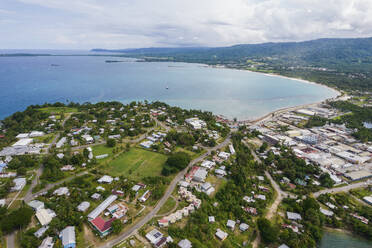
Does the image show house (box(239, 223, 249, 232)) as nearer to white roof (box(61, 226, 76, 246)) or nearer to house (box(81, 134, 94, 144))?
white roof (box(61, 226, 76, 246))

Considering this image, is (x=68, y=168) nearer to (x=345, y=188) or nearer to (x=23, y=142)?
(x=23, y=142)

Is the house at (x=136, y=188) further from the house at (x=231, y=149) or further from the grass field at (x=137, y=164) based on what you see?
the house at (x=231, y=149)

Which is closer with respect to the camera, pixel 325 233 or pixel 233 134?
pixel 325 233

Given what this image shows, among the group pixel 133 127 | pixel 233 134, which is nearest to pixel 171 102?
pixel 133 127

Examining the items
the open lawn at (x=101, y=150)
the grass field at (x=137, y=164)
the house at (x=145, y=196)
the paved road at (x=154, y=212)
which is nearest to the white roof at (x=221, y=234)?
the paved road at (x=154, y=212)

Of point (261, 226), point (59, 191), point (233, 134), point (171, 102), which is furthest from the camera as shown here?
point (171, 102)

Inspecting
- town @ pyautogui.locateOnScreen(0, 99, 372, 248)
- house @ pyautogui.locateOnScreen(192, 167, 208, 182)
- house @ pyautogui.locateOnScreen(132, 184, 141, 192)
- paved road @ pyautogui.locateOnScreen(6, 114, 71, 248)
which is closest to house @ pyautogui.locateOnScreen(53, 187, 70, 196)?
town @ pyautogui.locateOnScreen(0, 99, 372, 248)

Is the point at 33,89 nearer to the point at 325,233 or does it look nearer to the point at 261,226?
the point at 261,226
